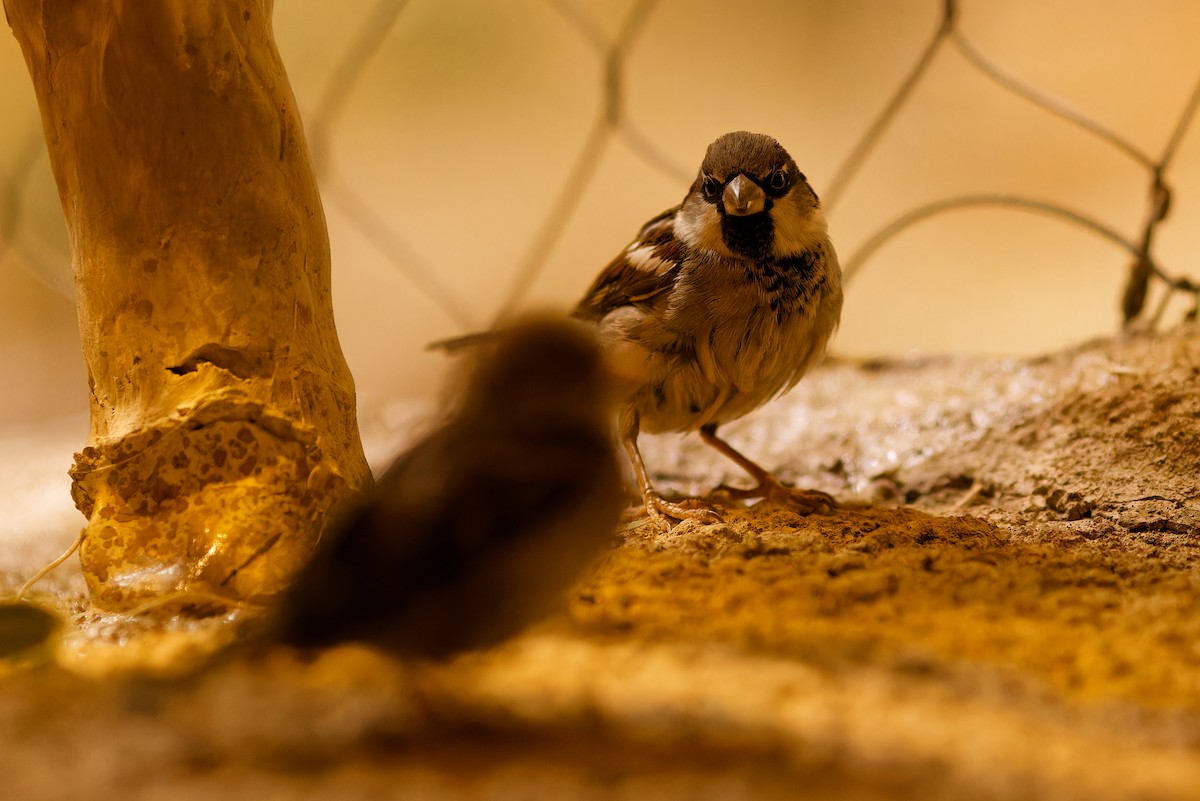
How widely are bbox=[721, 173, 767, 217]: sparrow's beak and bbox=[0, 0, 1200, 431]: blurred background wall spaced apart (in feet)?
4.13

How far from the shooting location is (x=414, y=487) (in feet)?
3.41

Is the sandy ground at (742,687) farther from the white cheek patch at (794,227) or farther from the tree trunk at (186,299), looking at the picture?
the white cheek patch at (794,227)

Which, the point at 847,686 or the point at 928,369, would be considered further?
the point at 928,369

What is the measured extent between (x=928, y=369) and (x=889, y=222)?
1.23 meters

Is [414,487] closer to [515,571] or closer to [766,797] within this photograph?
[515,571]

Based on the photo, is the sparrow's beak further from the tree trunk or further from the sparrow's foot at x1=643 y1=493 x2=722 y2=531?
the tree trunk

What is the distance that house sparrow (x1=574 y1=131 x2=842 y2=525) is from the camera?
1.85 m

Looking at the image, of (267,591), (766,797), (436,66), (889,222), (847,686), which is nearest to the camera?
(766,797)

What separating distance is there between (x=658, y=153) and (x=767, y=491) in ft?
7.42

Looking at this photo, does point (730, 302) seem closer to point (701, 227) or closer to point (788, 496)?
point (701, 227)

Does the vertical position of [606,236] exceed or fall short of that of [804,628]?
it exceeds it

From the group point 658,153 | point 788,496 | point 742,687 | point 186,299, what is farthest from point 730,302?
point 658,153

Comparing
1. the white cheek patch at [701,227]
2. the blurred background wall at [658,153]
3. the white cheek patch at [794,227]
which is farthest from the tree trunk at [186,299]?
the blurred background wall at [658,153]

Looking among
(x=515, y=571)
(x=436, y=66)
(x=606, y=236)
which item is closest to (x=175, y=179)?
(x=515, y=571)
